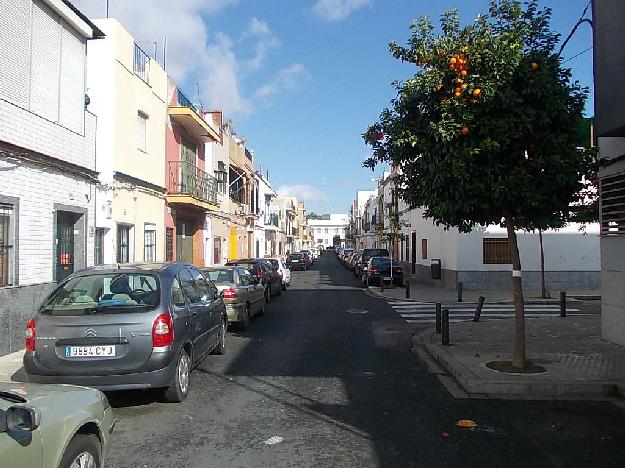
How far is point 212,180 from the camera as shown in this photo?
2366cm

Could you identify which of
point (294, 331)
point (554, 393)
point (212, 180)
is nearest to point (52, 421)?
point (554, 393)

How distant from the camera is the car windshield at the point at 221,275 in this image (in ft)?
40.0

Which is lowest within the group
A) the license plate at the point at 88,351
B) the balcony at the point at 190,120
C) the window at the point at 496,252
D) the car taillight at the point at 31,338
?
the license plate at the point at 88,351

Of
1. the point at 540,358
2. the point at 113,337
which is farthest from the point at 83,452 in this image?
the point at 540,358

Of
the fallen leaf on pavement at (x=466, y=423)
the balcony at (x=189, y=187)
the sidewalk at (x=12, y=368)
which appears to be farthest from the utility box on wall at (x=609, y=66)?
the balcony at (x=189, y=187)

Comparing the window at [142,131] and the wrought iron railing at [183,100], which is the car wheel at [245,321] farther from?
the wrought iron railing at [183,100]

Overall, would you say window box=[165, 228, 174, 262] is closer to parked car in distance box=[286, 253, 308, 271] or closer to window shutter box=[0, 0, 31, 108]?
window shutter box=[0, 0, 31, 108]

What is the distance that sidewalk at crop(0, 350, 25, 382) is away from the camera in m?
7.50

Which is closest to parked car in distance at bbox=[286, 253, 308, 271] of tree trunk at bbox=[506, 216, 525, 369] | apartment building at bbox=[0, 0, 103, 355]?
apartment building at bbox=[0, 0, 103, 355]

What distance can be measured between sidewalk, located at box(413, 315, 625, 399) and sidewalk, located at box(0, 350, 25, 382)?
245 inches

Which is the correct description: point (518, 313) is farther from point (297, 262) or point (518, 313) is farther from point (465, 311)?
point (297, 262)

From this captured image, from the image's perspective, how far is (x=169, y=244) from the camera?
19.3 m

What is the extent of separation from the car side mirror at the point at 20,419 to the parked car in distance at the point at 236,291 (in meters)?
8.29

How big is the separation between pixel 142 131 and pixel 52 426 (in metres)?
14.5
